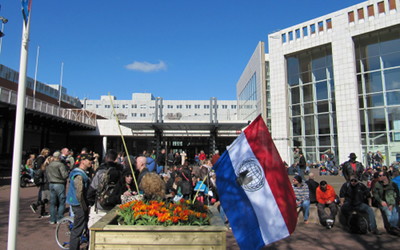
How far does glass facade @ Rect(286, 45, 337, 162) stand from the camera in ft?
90.7

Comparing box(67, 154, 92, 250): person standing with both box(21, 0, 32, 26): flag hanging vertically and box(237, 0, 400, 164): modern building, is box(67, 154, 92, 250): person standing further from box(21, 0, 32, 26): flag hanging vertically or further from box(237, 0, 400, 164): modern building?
box(237, 0, 400, 164): modern building

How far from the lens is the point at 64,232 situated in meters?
6.09

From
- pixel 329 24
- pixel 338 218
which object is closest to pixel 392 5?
pixel 329 24

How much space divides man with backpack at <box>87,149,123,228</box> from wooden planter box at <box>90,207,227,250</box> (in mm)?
1519

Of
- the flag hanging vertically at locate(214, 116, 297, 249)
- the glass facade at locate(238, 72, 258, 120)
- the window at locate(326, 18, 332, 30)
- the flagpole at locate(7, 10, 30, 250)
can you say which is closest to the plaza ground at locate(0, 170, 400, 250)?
the flag hanging vertically at locate(214, 116, 297, 249)

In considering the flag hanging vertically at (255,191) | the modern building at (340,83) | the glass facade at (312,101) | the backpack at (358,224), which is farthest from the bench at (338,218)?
the glass facade at (312,101)

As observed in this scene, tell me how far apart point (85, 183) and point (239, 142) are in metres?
2.78

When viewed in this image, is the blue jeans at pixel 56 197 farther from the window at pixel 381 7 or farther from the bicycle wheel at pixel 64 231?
the window at pixel 381 7

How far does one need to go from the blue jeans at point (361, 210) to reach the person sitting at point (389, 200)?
1.40ft

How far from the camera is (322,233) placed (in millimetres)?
7227

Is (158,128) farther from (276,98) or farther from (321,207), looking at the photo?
(321,207)

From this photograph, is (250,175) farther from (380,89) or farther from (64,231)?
(380,89)

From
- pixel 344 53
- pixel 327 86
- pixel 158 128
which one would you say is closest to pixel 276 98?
pixel 327 86

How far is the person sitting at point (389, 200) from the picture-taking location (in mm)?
7191
